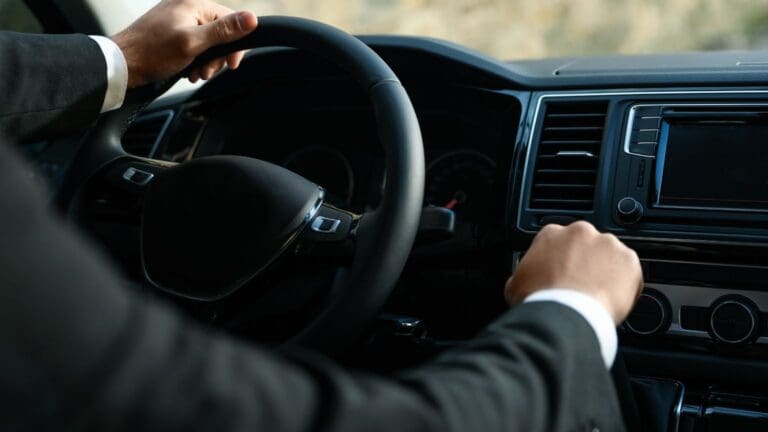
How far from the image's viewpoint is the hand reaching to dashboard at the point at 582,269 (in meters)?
1.14

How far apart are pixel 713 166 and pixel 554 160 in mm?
310

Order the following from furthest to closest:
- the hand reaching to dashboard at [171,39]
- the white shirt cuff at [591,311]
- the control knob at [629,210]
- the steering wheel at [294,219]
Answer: the control knob at [629,210]
the hand reaching to dashboard at [171,39]
the steering wheel at [294,219]
the white shirt cuff at [591,311]

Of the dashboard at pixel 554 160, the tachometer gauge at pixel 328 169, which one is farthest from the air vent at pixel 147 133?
the tachometer gauge at pixel 328 169

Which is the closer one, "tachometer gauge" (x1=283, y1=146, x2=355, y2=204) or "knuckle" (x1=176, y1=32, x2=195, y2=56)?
"knuckle" (x1=176, y1=32, x2=195, y2=56)

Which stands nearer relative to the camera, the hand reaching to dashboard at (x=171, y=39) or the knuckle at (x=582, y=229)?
the knuckle at (x=582, y=229)

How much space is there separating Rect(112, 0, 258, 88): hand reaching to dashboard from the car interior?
6cm

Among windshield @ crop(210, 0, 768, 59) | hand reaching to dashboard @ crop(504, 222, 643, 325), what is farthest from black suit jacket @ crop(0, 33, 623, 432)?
windshield @ crop(210, 0, 768, 59)

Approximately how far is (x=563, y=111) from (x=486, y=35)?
18.5 feet

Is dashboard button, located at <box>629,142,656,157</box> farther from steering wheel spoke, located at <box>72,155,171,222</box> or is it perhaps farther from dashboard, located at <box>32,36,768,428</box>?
steering wheel spoke, located at <box>72,155,171,222</box>

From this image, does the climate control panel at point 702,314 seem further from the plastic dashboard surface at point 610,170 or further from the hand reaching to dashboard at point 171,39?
the hand reaching to dashboard at point 171,39

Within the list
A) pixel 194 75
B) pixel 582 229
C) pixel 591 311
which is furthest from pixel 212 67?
pixel 591 311

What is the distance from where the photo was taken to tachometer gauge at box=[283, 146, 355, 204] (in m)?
2.46

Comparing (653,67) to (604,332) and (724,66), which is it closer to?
(724,66)

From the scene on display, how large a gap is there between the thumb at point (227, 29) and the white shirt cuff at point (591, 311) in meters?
0.81
